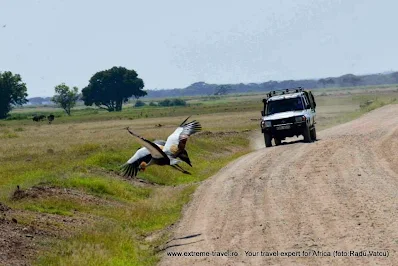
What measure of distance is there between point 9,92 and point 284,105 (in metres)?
110

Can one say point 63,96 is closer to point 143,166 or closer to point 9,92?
point 9,92

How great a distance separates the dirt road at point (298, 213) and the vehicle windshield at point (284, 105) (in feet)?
26.7

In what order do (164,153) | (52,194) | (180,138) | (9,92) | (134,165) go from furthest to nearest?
(9,92), (52,194), (134,165), (180,138), (164,153)

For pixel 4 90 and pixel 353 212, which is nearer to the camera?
pixel 353 212

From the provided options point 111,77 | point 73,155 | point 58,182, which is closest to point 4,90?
point 111,77

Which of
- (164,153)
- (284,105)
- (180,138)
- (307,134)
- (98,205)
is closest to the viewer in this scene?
(164,153)

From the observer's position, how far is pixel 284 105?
1341 inches

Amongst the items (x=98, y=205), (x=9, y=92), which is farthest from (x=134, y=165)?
(x=9, y=92)

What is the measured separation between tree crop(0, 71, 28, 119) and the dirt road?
114 metres

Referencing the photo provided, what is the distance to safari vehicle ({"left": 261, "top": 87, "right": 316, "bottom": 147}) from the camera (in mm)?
32594

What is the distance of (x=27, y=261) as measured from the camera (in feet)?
42.0

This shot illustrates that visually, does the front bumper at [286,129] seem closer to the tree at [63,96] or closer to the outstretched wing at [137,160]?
the outstretched wing at [137,160]

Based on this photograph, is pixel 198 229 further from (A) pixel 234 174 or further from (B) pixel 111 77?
(B) pixel 111 77

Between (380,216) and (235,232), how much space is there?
2.54m
